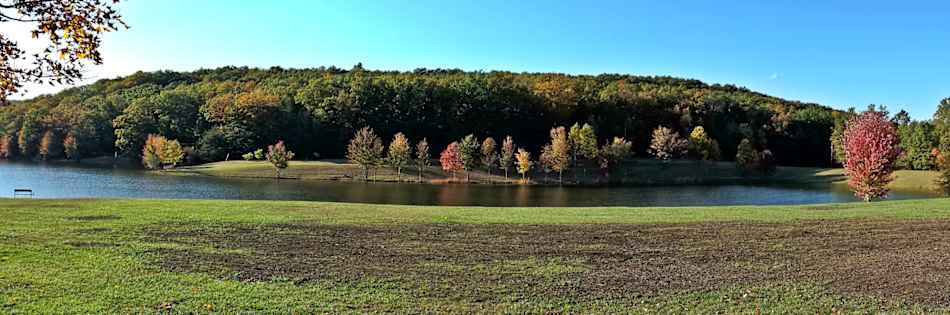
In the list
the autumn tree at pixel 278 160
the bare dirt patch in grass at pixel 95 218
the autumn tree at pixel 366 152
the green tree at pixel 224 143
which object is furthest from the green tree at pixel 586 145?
the bare dirt patch in grass at pixel 95 218

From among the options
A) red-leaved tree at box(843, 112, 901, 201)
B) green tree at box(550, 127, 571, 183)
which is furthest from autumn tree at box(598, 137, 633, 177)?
red-leaved tree at box(843, 112, 901, 201)

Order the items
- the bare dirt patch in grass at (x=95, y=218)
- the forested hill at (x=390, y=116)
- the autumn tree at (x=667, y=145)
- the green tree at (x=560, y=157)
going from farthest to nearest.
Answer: the forested hill at (x=390, y=116), the autumn tree at (x=667, y=145), the green tree at (x=560, y=157), the bare dirt patch in grass at (x=95, y=218)

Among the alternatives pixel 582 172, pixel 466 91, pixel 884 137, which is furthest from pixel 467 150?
pixel 884 137

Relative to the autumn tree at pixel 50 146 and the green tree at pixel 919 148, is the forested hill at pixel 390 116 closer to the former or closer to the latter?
the autumn tree at pixel 50 146

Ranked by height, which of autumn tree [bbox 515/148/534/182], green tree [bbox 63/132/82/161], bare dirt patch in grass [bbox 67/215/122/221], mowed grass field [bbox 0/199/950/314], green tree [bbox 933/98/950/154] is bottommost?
mowed grass field [bbox 0/199/950/314]

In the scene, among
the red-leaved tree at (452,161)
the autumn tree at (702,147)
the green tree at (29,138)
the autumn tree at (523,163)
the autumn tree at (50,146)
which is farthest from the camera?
the green tree at (29,138)

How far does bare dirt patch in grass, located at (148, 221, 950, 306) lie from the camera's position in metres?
10.9

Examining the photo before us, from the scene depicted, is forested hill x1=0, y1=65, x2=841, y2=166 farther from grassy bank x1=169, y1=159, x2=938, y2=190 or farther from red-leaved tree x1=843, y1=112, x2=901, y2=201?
red-leaved tree x1=843, y1=112, x2=901, y2=201

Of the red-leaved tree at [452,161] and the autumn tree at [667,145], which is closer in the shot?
the red-leaved tree at [452,161]

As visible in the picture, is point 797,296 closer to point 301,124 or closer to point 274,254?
point 274,254

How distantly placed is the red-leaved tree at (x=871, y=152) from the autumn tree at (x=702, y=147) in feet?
231

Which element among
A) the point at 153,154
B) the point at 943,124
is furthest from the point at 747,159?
the point at 153,154

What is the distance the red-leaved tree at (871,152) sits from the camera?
33500 millimetres

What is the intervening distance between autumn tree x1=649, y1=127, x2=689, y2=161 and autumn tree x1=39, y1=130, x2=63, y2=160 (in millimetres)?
107619
